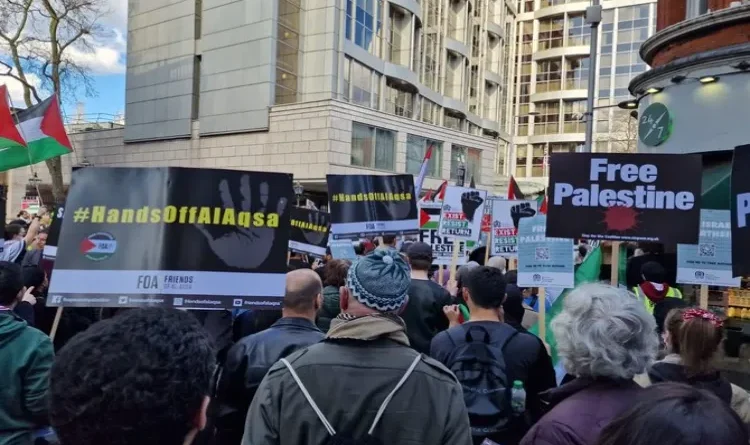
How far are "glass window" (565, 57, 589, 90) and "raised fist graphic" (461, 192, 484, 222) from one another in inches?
2151

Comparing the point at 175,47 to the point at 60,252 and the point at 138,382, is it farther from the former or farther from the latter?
the point at 138,382

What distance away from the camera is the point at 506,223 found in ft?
29.3

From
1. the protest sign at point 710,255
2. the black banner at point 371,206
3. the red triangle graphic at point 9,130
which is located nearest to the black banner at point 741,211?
the protest sign at point 710,255

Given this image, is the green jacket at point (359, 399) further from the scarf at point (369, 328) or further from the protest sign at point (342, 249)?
the protest sign at point (342, 249)

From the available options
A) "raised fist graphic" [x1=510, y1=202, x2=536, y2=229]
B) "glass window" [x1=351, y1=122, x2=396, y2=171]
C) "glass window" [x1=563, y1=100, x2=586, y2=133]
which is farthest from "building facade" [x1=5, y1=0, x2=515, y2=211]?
"raised fist graphic" [x1=510, y1=202, x2=536, y2=229]

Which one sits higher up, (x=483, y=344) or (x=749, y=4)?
(x=749, y=4)

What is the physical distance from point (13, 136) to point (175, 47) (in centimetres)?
3425

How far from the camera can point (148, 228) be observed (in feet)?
13.0

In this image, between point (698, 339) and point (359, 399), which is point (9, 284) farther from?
point (698, 339)

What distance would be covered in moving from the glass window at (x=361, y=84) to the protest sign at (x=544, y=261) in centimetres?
2959

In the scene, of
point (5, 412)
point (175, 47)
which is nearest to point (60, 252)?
point (5, 412)

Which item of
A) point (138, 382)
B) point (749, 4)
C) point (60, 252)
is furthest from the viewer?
point (749, 4)

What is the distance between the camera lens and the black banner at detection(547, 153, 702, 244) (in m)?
5.11

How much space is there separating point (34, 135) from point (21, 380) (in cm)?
417
